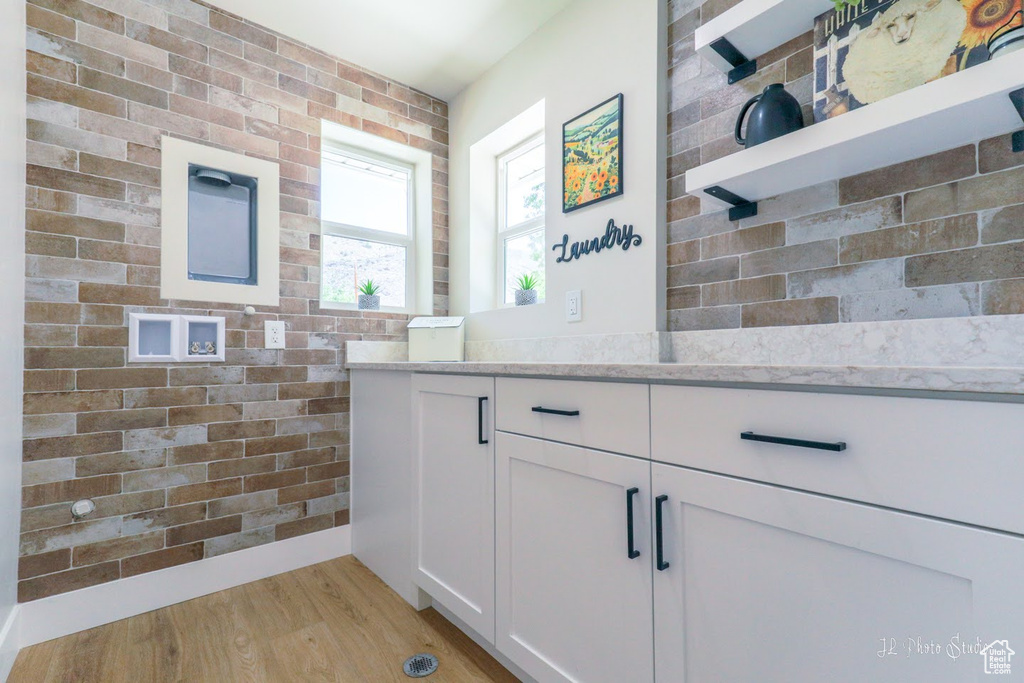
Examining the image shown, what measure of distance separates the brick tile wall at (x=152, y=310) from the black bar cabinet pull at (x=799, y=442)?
6.52 ft

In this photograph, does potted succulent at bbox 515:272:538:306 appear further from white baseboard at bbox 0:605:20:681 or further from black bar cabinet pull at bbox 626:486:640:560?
white baseboard at bbox 0:605:20:681

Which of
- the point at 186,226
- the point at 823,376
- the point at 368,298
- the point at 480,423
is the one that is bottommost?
the point at 480,423

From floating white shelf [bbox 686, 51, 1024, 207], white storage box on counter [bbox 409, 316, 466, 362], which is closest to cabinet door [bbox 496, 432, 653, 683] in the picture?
floating white shelf [bbox 686, 51, 1024, 207]

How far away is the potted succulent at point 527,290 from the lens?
230 centimetres

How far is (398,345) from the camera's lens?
2.57 m

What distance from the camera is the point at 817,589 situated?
738 mm

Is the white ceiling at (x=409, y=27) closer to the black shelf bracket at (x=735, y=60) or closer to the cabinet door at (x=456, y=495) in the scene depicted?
the black shelf bracket at (x=735, y=60)

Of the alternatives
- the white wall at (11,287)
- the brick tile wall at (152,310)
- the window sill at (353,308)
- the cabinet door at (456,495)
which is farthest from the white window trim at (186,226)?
the cabinet door at (456,495)

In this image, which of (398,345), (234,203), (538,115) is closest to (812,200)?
(538,115)

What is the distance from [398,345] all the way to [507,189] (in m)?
1.08

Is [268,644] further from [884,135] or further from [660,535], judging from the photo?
[884,135]

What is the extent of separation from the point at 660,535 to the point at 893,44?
48.2 inches

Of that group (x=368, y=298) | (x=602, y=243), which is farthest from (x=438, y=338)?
(x=602, y=243)

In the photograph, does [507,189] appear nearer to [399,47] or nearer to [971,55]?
[399,47]
